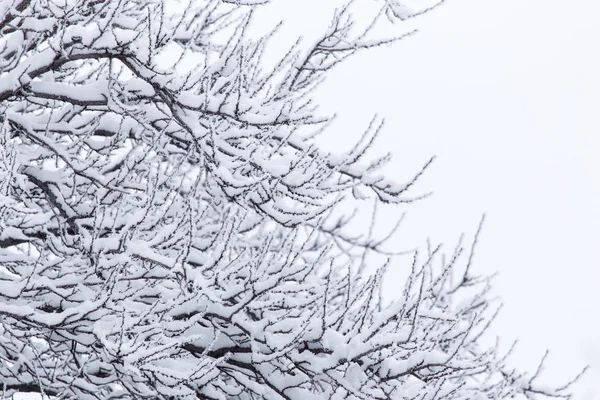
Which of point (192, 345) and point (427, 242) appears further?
point (427, 242)

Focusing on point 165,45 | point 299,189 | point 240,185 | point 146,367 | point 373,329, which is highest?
point 165,45

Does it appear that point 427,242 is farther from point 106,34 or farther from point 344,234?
point 106,34

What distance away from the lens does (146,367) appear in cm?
376

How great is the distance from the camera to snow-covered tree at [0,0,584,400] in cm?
396

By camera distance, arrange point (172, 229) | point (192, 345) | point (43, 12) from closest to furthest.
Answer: point (172, 229) → point (192, 345) → point (43, 12)

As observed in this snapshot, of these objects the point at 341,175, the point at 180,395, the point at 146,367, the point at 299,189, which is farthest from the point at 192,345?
the point at 341,175

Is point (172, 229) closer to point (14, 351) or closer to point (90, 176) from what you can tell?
point (90, 176)

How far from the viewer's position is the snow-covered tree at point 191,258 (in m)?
3.96

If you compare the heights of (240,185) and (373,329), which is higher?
(240,185)

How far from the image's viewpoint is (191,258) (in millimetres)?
4844

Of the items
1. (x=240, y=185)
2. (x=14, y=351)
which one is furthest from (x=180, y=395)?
(x=14, y=351)

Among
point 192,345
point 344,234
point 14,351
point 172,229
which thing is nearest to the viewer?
point 172,229

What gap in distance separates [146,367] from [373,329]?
1.06 m

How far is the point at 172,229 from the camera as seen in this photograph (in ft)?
13.5
